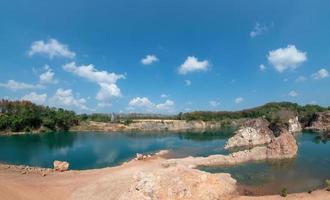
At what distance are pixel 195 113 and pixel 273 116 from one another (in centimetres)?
10657

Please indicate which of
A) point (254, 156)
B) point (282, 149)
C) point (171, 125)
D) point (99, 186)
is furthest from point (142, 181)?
point (171, 125)

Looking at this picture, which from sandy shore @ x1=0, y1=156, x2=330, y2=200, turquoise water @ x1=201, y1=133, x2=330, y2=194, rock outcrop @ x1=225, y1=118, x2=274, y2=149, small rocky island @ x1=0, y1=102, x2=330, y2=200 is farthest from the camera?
rock outcrop @ x1=225, y1=118, x2=274, y2=149

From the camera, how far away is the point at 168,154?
67.9 metres

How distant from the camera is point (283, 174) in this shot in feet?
143

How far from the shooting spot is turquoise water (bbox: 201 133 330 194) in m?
37.0

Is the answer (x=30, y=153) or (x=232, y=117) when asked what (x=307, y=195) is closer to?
(x=30, y=153)

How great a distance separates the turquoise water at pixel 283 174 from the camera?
3703cm

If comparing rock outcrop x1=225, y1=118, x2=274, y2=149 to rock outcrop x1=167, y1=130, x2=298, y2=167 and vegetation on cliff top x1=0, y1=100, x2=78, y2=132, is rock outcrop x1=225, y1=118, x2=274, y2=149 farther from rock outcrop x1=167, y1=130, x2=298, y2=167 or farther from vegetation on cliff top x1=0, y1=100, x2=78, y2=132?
vegetation on cliff top x1=0, y1=100, x2=78, y2=132

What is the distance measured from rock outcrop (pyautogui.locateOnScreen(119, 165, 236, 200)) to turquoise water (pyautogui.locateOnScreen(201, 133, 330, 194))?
671 cm

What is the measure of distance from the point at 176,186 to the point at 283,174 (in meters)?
21.5

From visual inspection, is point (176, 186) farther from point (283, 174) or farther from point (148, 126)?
point (148, 126)

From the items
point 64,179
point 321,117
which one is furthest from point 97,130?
point 64,179

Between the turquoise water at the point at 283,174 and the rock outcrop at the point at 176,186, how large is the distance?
22.0ft

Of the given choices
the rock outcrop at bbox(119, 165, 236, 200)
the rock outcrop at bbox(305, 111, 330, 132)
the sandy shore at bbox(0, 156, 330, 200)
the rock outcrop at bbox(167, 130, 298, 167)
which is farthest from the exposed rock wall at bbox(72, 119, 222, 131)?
the rock outcrop at bbox(119, 165, 236, 200)
